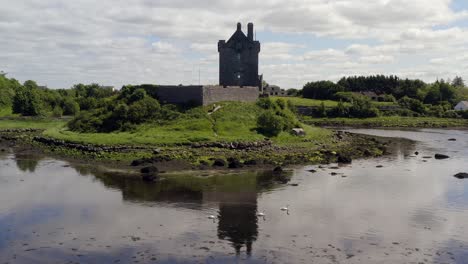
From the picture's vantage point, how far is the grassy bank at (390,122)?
11700 centimetres

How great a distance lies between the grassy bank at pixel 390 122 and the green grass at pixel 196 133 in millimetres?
50422

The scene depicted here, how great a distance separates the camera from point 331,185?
4206 cm

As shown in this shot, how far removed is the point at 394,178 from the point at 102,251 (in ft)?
97.9

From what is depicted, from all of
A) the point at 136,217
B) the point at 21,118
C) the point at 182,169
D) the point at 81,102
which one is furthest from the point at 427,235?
the point at 81,102

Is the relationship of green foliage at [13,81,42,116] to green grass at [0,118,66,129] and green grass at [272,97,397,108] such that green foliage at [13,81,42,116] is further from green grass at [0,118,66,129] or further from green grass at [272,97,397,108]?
Result: green grass at [272,97,397,108]

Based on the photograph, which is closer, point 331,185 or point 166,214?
point 166,214

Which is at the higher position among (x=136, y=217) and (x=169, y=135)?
(x=169, y=135)

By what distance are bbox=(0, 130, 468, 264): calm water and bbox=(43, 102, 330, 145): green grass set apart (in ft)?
34.7

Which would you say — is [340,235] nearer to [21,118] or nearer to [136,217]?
[136,217]

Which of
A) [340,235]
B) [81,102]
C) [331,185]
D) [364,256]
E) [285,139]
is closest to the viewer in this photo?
Result: [364,256]

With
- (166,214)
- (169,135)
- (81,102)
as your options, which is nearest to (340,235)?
(166,214)

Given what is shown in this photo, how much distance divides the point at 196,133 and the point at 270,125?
392 inches

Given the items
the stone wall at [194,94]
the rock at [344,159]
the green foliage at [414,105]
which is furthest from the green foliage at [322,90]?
the rock at [344,159]

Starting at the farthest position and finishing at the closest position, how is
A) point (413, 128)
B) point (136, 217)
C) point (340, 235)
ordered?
point (413, 128) < point (136, 217) < point (340, 235)
